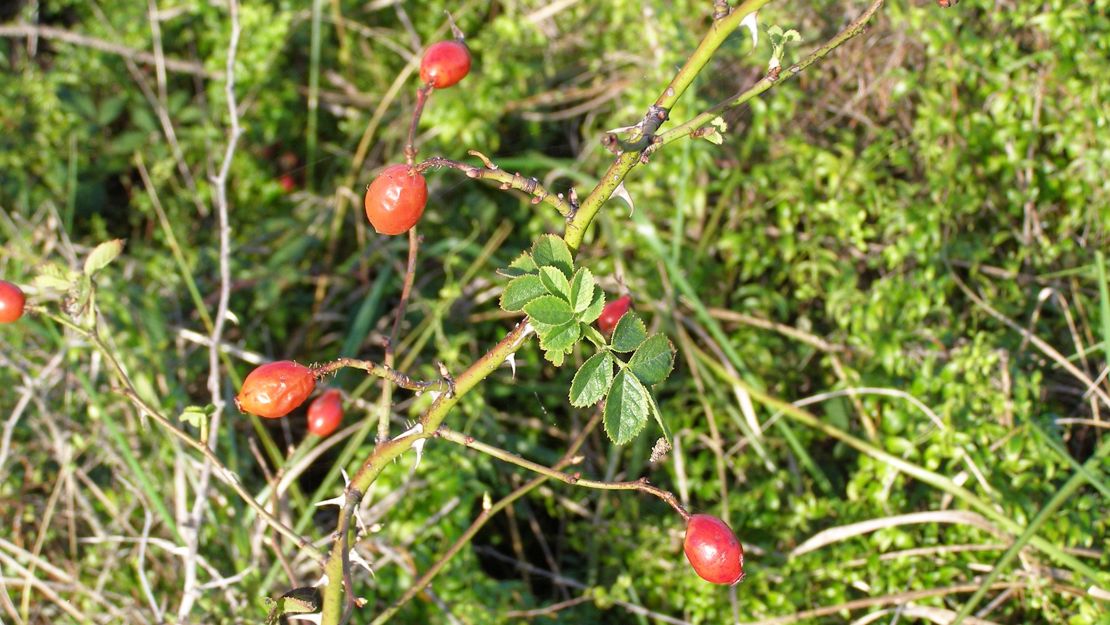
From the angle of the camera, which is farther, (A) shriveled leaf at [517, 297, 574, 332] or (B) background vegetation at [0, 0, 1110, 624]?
(B) background vegetation at [0, 0, 1110, 624]

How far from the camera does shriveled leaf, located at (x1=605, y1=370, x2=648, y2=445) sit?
3.01 feet

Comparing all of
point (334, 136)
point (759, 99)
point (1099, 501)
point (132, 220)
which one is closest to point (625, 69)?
point (759, 99)

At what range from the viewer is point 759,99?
236 cm

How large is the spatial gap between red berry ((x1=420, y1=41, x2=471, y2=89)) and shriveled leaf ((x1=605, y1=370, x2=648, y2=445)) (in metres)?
0.39

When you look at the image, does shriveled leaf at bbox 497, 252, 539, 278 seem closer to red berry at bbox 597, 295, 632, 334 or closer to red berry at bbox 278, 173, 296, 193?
red berry at bbox 597, 295, 632, 334

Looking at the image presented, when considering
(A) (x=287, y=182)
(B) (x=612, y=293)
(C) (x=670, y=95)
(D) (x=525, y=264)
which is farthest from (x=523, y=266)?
(A) (x=287, y=182)

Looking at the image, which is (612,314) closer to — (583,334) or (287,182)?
(583,334)

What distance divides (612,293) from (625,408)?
4.64 feet

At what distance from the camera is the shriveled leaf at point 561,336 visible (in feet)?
2.94

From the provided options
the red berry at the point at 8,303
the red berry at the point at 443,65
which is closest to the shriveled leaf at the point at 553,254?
the red berry at the point at 443,65

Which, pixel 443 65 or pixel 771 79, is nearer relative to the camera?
pixel 771 79

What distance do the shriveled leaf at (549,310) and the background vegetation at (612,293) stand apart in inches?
32.6

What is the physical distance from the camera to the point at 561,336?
906 millimetres

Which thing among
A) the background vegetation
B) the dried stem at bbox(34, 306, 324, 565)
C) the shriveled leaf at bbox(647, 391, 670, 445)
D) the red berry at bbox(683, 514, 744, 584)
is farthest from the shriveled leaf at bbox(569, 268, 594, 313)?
the background vegetation
